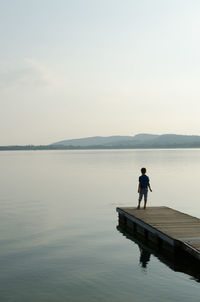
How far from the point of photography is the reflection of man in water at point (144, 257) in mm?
16641

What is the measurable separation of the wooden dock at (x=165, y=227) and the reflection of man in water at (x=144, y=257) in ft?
2.19

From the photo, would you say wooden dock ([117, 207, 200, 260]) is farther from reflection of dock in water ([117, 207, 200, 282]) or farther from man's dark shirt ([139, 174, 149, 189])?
man's dark shirt ([139, 174, 149, 189])

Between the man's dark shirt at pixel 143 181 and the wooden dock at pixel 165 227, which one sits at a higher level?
the man's dark shirt at pixel 143 181

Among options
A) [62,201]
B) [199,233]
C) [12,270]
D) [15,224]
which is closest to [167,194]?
[62,201]

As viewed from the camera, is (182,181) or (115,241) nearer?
(115,241)

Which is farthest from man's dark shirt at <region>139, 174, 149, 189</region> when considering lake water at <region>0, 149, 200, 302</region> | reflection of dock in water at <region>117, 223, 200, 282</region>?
reflection of dock in water at <region>117, 223, 200, 282</region>

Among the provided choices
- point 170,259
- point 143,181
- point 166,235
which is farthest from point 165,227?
point 143,181

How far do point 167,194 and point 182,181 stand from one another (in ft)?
40.7

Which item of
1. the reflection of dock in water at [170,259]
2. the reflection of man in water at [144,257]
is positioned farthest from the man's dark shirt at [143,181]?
the reflection of man in water at [144,257]

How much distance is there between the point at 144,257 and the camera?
1752 cm

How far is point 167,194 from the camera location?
40625mm

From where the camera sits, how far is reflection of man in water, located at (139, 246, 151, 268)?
16641 mm

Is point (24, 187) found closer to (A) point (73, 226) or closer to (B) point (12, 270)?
(A) point (73, 226)

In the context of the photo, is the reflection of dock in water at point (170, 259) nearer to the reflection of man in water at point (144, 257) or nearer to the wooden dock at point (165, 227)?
the reflection of man in water at point (144, 257)
